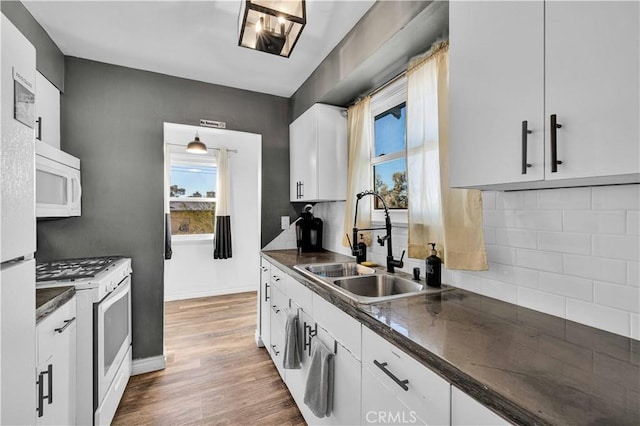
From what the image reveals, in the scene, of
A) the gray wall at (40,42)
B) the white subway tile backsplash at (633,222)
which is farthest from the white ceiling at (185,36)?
the white subway tile backsplash at (633,222)

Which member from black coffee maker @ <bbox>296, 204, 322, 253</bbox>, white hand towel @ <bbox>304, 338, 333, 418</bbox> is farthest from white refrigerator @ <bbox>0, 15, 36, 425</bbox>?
black coffee maker @ <bbox>296, 204, 322, 253</bbox>

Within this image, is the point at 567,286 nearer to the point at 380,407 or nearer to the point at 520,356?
the point at 520,356

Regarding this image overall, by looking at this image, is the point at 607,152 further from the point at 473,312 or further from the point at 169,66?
the point at 169,66

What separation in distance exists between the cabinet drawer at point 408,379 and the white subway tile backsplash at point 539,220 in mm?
786

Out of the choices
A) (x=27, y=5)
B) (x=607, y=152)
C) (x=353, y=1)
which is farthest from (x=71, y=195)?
(x=607, y=152)

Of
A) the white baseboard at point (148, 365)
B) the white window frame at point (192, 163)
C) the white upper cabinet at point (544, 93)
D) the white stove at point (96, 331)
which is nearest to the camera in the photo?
the white upper cabinet at point (544, 93)

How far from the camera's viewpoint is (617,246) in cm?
96

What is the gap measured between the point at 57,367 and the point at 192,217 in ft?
10.1

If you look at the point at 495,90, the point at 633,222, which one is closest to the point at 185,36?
the point at 495,90

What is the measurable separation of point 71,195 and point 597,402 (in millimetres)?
2752

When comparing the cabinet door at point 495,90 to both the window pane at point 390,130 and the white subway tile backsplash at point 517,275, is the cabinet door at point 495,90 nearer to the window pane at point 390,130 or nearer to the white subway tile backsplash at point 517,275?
the white subway tile backsplash at point 517,275

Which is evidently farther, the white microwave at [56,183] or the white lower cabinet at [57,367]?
the white microwave at [56,183]

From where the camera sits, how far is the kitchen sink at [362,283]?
56.8 inches

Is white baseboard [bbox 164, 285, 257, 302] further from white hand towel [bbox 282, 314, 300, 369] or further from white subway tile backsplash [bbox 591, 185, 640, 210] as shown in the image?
white subway tile backsplash [bbox 591, 185, 640, 210]
